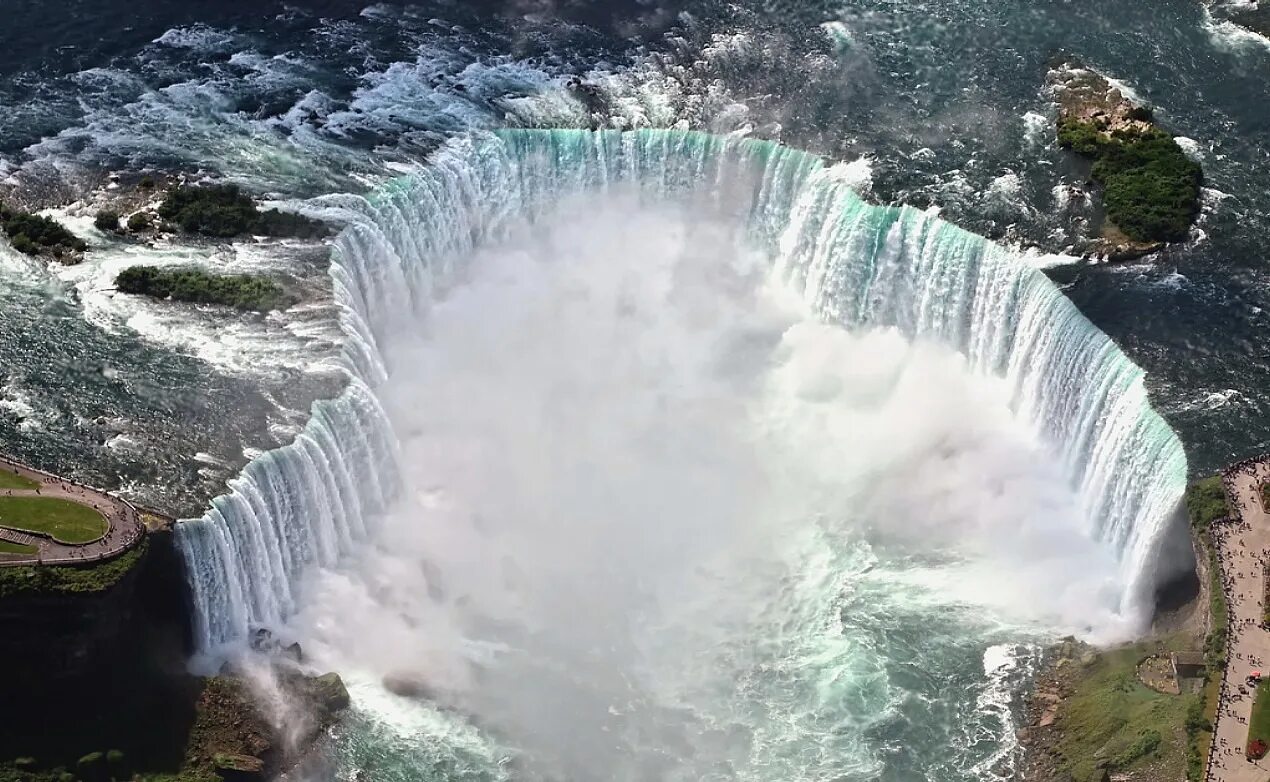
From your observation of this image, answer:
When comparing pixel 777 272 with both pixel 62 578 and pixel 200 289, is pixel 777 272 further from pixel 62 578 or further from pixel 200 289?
pixel 62 578

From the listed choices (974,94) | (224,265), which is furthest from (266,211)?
(974,94)

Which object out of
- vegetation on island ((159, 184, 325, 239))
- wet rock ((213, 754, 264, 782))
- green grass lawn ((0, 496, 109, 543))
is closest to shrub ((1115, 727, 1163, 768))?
wet rock ((213, 754, 264, 782))

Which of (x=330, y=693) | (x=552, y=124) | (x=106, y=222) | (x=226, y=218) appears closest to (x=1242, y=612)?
(x=330, y=693)

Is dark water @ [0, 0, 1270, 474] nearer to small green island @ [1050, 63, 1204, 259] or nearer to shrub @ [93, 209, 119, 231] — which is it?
small green island @ [1050, 63, 1204, 259]

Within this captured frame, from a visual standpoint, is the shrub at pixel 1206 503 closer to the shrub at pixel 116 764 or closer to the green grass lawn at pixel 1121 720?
the green grass lawn at pixel 1121 720

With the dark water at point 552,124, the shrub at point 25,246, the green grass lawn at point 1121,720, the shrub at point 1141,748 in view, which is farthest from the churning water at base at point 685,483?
the shrub at point 25,246
